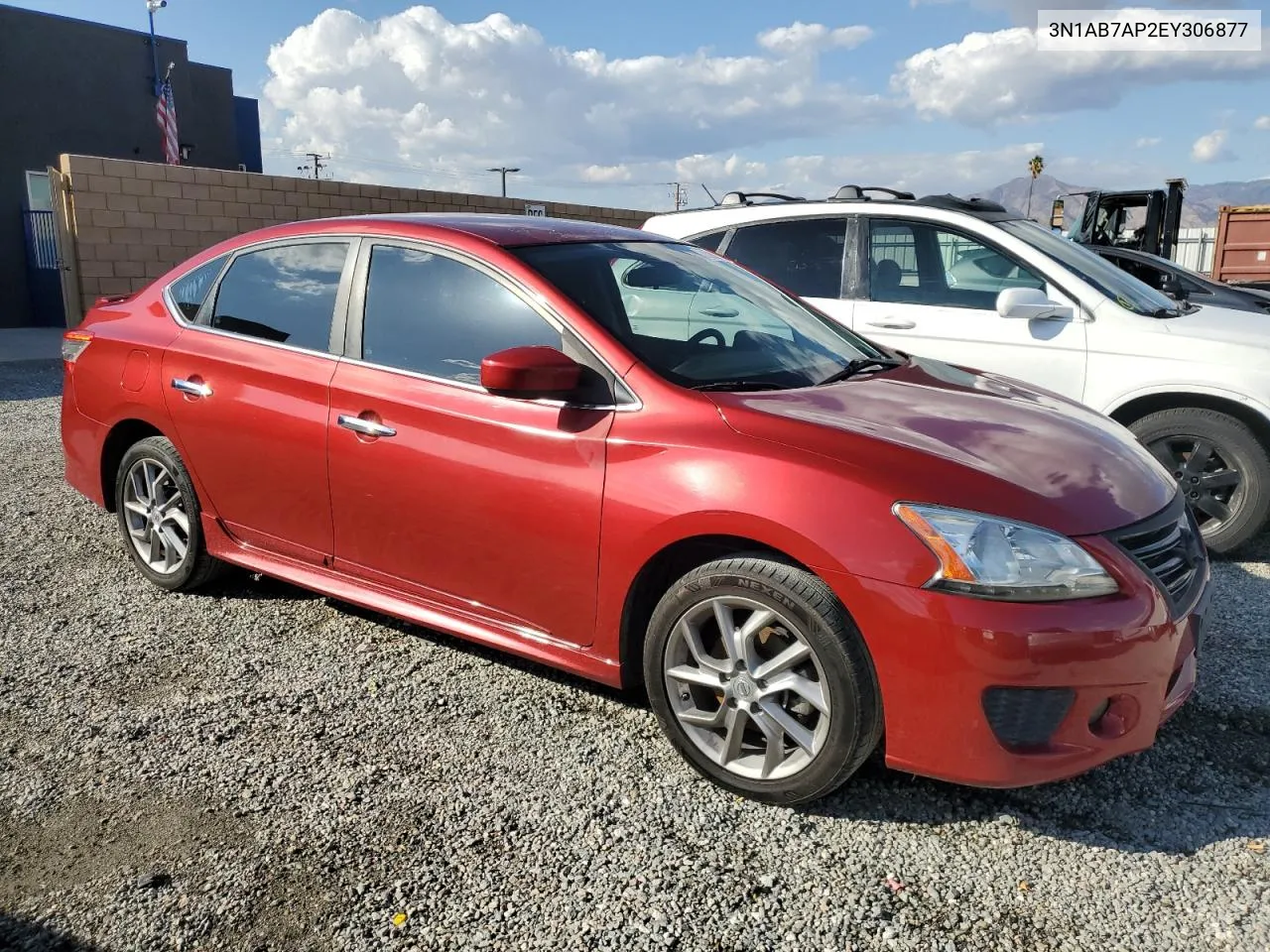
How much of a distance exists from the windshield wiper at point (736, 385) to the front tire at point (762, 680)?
58 centimetres

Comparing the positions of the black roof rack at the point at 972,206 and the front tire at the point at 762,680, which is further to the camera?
the black roof rack at the point at 972,206

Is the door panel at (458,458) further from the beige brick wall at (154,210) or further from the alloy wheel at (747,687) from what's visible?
the beige brick wall at (154,210)

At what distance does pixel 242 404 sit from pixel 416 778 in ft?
5.73

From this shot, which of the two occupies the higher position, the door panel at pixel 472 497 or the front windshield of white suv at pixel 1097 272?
the front windshield of white suv at pixel 1097 272

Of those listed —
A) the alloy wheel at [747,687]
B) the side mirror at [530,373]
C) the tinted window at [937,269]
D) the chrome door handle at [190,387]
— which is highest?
the tinted window at [937,269]

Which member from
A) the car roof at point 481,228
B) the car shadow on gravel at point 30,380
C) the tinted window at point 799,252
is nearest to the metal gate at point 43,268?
the car shadow on gravel at point 30,380

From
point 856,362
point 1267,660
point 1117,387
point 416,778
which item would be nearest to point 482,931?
point 416,778

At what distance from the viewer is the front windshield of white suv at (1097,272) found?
17.1 ft

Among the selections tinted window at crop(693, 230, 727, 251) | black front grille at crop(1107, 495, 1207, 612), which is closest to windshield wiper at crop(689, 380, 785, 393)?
black front grille at crop(1107, 495, 1207, 612)

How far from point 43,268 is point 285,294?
53.2 feet

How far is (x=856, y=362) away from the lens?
368cm

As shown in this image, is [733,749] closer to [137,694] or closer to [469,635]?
[469,635]

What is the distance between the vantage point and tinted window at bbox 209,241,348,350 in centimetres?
374

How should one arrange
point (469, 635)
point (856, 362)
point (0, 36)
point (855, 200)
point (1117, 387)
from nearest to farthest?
point (469, 635) < point (856, 362) < point (1117, 387) < point (855, 200) < point (0, 36)
